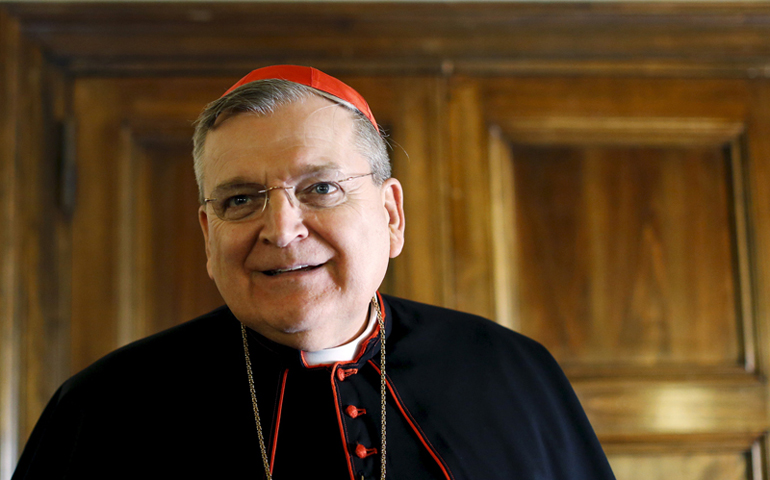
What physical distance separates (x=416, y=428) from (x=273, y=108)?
2.42ft

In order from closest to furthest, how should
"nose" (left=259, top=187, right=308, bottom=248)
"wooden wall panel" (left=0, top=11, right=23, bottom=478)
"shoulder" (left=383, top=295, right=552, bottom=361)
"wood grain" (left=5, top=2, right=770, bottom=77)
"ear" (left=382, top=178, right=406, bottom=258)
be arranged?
"nose" (left=259, top=187, right=308, bottom=248) < "ear" (left=382, top=178, right=406, bottom=258) < "shoulder" (left=383, top=295, right=552, bottom=361) < "wooden wall panel" (left=0, top=11, right=23, bottom=478) < "wood grain" (left=5, top=2, right=770, bottom=77)

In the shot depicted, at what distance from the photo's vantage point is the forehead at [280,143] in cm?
113

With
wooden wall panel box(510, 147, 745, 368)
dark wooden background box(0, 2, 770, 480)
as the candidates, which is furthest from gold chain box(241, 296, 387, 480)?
wooden wall panel box(510, 147, 745, 368)

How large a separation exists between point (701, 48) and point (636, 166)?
466 mm

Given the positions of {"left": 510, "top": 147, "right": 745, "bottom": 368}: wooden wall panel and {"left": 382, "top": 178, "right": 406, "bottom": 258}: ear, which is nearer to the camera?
{"left": 382, "top": 178, "right": 406, "bottom": 258}: ear

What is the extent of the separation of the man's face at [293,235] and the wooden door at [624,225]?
0.95 m

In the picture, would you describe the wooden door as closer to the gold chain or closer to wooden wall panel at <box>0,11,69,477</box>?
the gold chain

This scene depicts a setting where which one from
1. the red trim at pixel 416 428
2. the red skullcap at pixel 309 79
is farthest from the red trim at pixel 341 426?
the red skullcap at pixel 309 79

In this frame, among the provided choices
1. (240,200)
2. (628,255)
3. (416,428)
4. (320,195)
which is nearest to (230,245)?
(240,200)

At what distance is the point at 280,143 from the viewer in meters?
1.14

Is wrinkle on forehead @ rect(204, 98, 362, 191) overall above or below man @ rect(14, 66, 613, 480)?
above

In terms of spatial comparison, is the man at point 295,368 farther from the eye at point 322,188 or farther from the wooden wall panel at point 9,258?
the wooden wall panel at point 9,258

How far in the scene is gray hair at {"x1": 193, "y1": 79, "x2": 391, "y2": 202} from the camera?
1.17 m

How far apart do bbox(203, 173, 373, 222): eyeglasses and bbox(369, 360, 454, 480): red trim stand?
1.38ft
